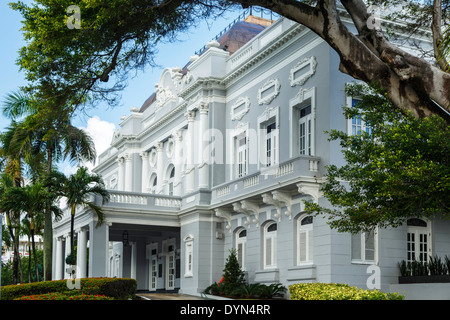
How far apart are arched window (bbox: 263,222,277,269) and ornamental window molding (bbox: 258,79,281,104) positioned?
5157 millimetres

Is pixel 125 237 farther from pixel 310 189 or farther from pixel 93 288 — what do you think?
pixel 310 189

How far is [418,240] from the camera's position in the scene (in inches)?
917

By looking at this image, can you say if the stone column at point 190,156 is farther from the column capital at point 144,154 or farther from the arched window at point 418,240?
the arched window at point 418,240

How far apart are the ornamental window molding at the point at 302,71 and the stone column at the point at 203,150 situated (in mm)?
6417

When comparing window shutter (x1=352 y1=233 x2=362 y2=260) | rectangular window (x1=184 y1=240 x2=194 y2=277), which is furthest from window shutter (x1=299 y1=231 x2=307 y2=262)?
rectangular window (x1=184 y1=240 x2=194 y2=277)

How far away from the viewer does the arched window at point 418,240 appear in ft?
75.9

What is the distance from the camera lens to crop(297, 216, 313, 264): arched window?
75.2 feet

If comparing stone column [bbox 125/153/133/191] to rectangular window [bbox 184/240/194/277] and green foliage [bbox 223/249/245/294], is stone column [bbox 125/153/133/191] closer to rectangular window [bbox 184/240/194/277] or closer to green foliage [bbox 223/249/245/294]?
rectangular window [bbox 184/240/194/277]

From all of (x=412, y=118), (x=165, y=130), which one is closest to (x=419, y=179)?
(x=412, y=118)

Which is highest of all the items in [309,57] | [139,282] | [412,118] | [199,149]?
[309,57]

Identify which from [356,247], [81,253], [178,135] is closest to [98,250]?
[81,253]

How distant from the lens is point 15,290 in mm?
24312
